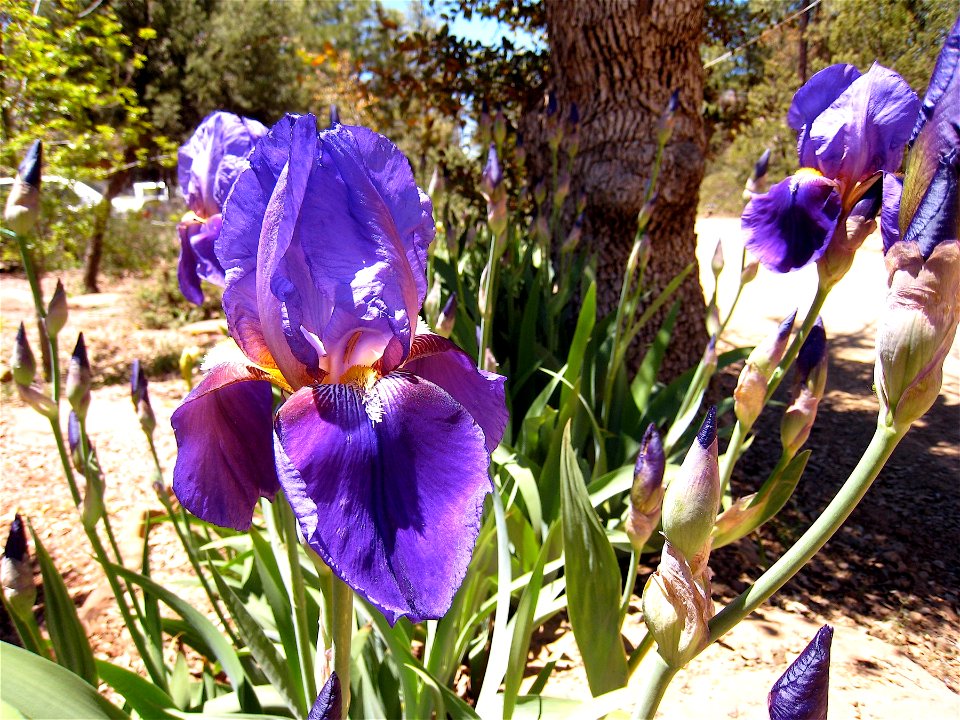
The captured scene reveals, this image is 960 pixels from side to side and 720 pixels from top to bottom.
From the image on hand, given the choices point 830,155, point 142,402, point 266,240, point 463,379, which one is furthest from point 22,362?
point 830,155

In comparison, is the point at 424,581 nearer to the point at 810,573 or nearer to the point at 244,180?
the point at 244,180

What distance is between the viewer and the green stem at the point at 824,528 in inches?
24.4

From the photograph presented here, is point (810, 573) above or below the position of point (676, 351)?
below

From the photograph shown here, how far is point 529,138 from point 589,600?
150 inches

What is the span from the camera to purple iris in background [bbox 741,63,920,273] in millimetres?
1309

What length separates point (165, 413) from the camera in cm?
414

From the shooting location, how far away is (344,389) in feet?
2.35

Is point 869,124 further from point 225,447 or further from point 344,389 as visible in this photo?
point 225,447

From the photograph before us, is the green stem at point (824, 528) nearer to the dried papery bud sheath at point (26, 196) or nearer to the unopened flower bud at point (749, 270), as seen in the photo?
the unopened flower bud at point (749, 270)

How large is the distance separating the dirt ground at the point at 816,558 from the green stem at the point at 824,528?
2.16 feet

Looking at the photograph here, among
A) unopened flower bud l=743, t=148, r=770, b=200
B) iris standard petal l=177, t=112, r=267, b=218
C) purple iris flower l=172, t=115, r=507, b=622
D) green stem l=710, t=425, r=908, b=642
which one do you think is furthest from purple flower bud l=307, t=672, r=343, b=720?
unopened flower bud l=743, t=148, r=770, b=200

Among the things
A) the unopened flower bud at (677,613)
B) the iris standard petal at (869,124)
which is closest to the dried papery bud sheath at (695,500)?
the unopened flower bud at (677,613)

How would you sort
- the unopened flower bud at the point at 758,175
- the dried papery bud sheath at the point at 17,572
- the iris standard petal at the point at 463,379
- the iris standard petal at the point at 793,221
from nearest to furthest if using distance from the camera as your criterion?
the iris standard petal at the point at 463,379 → the dried papery bud sheath at the point at 17,572 → the iris standard petal at the point at 793,221 → the unopened flower bud at the point at 758,175

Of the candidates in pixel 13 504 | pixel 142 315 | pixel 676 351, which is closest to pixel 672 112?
pixel 676 351
